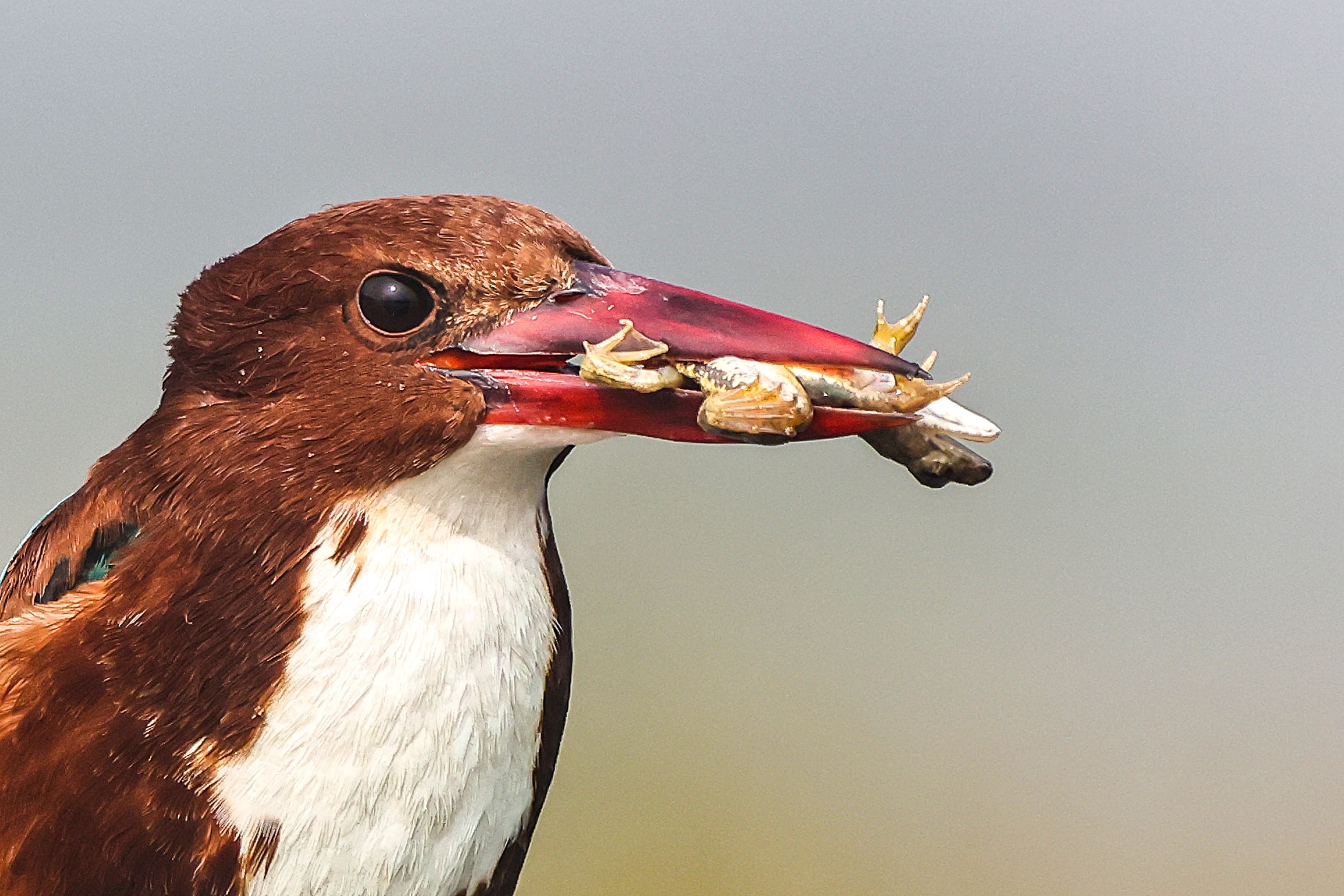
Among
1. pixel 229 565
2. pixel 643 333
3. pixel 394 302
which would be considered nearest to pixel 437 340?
pixel 394 302

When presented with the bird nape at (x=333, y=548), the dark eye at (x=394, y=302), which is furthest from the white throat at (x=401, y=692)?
the dark eye at (x=394, y=302)

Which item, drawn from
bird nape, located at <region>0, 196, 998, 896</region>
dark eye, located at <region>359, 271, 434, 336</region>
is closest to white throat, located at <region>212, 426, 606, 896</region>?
bird nape, located at <region>0, 196, 998, 896</region>

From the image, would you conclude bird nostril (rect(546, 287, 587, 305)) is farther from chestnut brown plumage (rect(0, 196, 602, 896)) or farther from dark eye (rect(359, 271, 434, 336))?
dark eye (rect(359, 271, 434, 336))

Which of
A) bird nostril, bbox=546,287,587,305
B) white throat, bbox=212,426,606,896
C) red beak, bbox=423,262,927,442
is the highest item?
bird nostril, bbox=546,287,587,305

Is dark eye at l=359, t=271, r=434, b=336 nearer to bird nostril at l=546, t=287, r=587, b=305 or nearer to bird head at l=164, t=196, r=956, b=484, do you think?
bird head at l=164, t=196, r=956, b=484

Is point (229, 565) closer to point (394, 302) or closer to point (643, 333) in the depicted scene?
→ point (394, 302)

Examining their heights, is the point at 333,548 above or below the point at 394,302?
below

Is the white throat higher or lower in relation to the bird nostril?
lower
